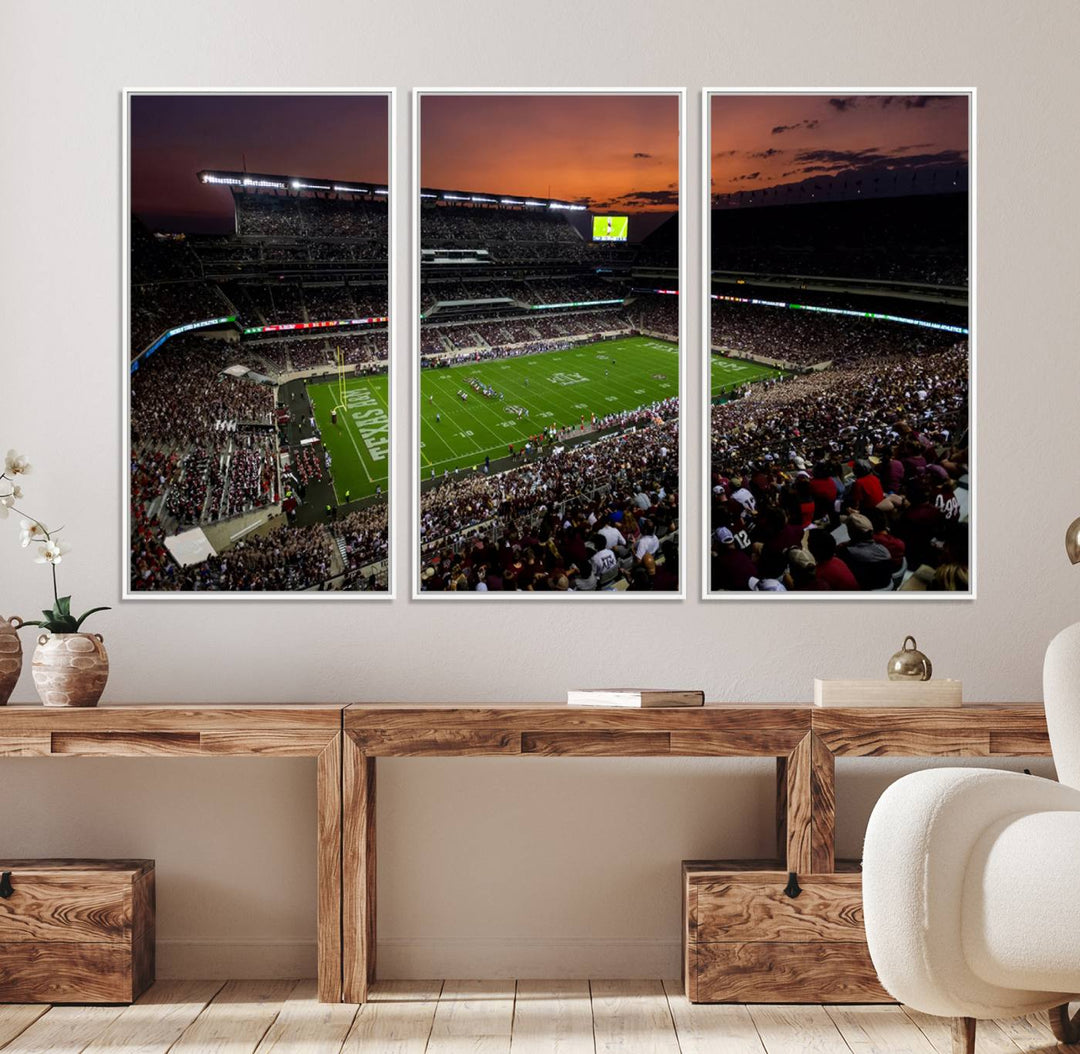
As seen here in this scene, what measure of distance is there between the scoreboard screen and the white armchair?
6.12ft

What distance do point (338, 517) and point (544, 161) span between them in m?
1.16

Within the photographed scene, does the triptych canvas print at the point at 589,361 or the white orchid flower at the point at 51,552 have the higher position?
the triptych canvas print at the point at 589,361

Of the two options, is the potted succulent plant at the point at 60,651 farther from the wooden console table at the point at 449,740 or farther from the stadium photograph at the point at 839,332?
the stadium photograph at the point at 839,332

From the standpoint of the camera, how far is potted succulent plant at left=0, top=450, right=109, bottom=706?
292 centimetres

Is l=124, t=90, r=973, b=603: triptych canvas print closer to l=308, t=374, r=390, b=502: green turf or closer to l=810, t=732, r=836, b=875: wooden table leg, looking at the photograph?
l=308, t=374, r=390, b=502: green turf

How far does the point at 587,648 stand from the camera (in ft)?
10.7

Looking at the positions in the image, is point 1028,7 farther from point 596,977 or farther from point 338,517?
point 596,977

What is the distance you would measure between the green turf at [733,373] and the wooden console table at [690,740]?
95 cm

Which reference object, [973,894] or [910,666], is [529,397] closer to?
[910,666]

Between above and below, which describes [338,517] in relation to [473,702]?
above

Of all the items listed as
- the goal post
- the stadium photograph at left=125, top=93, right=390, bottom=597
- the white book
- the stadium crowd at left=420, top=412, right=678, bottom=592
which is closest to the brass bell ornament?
the white book

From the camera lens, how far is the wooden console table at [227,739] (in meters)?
2.84

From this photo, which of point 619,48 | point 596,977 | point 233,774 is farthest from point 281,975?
point 619,48

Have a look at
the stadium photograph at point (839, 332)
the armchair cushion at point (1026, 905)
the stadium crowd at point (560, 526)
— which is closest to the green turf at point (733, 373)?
the stadium photograph at point (839, 332)
